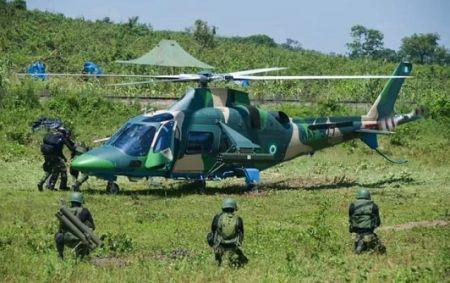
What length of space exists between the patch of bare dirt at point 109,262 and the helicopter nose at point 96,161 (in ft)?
23.9

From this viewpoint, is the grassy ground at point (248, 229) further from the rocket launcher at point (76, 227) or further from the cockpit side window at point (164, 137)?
the cockpit side window at point (164, 137)

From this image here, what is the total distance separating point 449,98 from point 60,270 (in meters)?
36.7

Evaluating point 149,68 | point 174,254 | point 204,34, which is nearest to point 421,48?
point 204,34

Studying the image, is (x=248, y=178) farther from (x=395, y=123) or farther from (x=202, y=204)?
(x=395, y=123)

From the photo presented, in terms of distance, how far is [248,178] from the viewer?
2445cm

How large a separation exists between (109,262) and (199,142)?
389 inches

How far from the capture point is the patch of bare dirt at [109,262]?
14.1m

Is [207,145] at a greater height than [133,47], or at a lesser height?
lesser

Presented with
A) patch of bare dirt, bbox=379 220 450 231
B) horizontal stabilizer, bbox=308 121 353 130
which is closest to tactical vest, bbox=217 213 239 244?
patch of bare dirt, bbox=379 220 450 231

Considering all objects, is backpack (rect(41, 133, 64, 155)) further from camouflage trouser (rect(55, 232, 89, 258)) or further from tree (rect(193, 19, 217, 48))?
tree (rect(193, 19, 217, 48))

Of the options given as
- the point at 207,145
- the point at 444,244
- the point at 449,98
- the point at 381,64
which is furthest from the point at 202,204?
the point at 381,64

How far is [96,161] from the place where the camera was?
72.3 ft

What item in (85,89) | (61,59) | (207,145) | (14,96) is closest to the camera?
(207,145)

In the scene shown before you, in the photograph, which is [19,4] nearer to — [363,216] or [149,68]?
[149,68]
